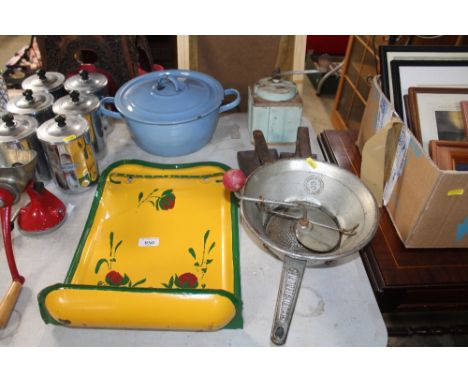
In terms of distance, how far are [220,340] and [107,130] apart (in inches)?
31.2

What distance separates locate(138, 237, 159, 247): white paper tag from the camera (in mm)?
827

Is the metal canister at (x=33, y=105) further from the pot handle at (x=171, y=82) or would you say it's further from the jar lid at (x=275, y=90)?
the jar lid at (x=275, y=90)

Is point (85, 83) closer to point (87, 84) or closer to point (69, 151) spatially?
point (87, 84)

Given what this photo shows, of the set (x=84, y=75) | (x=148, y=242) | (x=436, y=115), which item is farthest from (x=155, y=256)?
(x=436, y=115)

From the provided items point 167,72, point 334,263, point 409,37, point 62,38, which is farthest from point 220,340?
point 409,37

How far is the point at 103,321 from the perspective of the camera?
0.65 meters

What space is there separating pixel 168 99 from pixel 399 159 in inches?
23.3

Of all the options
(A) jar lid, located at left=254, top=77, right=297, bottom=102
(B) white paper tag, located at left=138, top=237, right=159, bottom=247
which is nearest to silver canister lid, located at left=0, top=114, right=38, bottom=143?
(B) white paper tag, located at left=138, top=237, right=159, bottom=247

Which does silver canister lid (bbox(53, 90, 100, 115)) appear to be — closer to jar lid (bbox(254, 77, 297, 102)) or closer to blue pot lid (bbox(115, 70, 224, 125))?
blue pot lid (bbox(115, 70, 224, 125))

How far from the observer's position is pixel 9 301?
0.70 m

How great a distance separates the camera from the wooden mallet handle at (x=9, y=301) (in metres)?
0.67

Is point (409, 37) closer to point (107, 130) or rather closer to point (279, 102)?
point (279, 102)

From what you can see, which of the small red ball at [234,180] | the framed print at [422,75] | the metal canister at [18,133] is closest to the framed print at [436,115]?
the framed print at [422,75]

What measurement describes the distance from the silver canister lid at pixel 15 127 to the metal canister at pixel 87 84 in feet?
0.68
